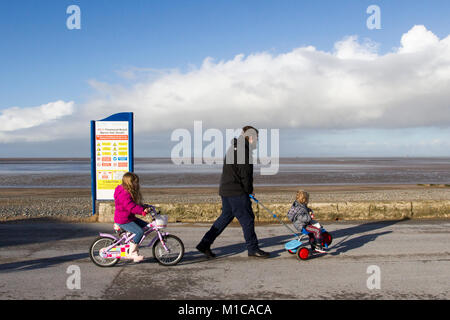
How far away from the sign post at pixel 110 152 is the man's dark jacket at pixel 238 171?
15.5 feet

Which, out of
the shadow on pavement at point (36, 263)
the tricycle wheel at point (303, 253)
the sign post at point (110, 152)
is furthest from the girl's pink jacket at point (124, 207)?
the sign post at point (110, 152)

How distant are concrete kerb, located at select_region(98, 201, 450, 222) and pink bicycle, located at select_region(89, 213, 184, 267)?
3.90 meters

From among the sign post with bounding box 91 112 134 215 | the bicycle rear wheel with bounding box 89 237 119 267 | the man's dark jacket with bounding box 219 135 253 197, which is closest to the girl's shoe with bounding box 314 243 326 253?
the man's dark jacket with bounding box 219 135 253 197

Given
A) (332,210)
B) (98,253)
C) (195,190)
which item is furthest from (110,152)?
(195,190)

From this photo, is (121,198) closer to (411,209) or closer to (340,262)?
(340,262)

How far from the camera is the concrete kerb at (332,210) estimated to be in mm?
10141

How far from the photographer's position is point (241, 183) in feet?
21.2

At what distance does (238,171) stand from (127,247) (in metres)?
2.02

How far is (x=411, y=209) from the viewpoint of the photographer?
1059 centimetres

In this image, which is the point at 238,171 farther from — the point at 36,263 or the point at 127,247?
the point at 36,263
